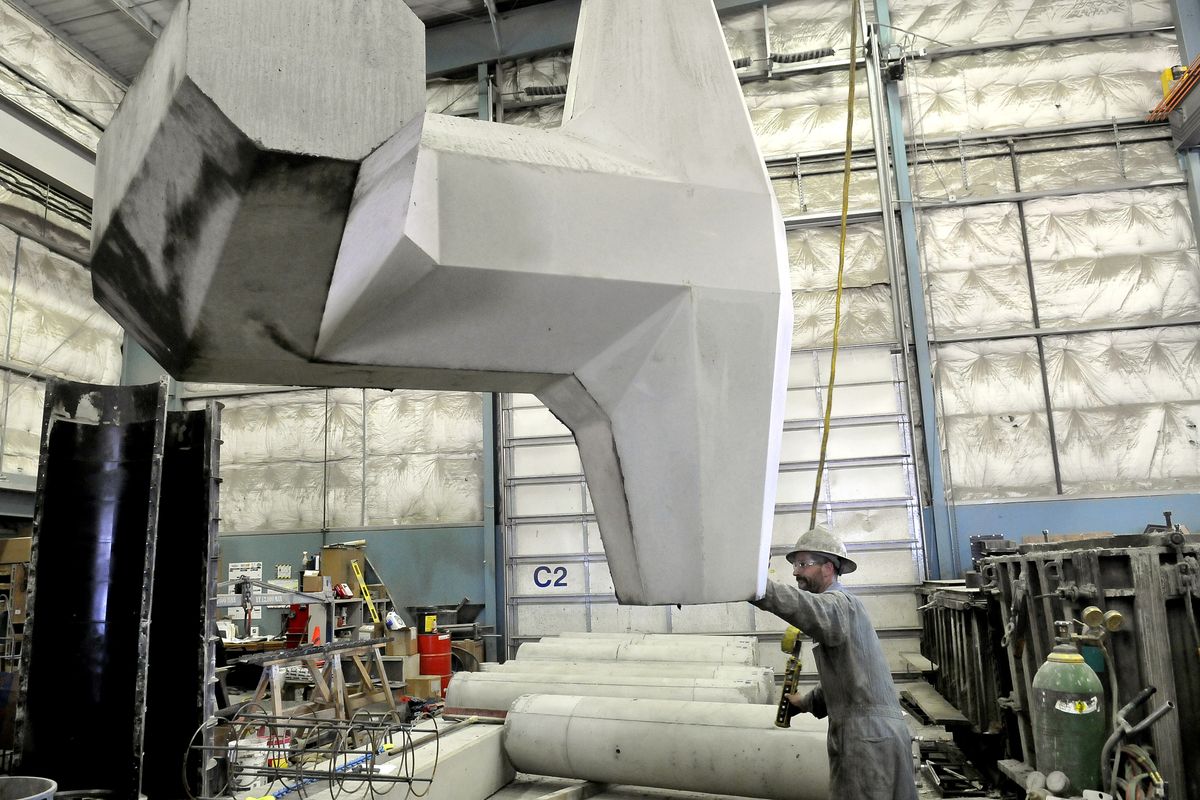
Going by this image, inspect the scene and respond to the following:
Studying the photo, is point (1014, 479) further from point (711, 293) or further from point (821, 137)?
point (711, 293)

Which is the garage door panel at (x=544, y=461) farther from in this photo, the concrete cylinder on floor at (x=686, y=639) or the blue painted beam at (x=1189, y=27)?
the blue painted beam at (x=1189, y=27)

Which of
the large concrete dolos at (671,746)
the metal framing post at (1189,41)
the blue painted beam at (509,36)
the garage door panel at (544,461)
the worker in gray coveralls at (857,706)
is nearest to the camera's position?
the worker in gray coveralls at (857,706)

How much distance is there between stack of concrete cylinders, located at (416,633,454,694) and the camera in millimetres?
7652

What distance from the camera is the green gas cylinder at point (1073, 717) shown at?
325cm

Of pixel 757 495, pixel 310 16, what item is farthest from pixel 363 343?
pixel 757 495

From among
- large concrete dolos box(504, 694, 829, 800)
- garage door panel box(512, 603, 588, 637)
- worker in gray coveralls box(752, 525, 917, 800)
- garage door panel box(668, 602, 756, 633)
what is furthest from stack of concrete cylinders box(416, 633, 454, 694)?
worker in gray coveralls box(752, 525, 917, 800)

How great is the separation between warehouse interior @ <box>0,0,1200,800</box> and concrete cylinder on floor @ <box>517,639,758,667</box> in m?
0.07

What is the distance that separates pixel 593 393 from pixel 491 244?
0.35 metres

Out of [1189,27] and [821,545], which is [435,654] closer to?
[821,545]

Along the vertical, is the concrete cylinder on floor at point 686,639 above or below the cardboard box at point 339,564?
below

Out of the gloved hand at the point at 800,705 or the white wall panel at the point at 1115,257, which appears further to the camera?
the white wall panel at the point at 1115,257

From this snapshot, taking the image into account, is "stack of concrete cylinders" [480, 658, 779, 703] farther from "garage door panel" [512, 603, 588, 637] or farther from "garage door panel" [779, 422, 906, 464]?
"garage door panel" [779, 422, 906, 464]

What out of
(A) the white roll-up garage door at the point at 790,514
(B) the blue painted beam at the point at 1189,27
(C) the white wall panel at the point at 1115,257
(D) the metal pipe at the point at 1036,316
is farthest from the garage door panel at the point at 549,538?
(B) the blue painted beam at the point at 1189,27

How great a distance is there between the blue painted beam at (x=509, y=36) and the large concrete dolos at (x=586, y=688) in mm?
7309
